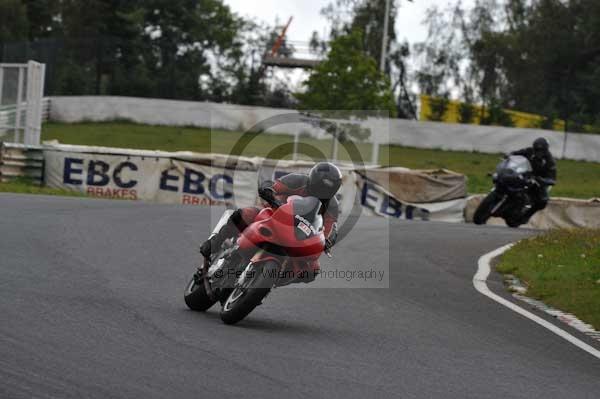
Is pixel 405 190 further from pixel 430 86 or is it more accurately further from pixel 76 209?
pixel 430 86

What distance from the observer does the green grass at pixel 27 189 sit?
71.1 feet

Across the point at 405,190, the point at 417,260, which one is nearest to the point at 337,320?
the point at 417,260

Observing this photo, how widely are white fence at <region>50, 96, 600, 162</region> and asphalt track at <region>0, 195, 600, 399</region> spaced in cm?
2714

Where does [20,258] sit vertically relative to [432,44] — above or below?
below

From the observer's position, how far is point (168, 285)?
33.0 ft

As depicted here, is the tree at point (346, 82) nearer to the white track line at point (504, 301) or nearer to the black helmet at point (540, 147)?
the black helmet at point (540, 147)

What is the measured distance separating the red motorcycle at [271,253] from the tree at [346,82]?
1126 inches

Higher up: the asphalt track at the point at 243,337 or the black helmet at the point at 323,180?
the black helmet at the point at 323,180

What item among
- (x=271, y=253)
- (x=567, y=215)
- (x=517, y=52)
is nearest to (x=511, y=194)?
(x=567, y=215)

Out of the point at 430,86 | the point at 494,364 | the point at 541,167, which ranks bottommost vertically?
the point at 494,364

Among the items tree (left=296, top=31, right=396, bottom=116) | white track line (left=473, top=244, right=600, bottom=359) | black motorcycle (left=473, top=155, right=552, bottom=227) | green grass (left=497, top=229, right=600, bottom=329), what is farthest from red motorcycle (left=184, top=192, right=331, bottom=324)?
tree (left=296, top=31, right=396, bottom=116)

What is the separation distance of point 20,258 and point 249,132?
96.1ft

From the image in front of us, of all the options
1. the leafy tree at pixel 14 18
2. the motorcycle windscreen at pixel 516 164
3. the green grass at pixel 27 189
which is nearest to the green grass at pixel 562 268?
the motorcycle windscreen at pixel 516 164

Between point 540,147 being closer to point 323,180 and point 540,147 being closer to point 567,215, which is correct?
point 567,215
